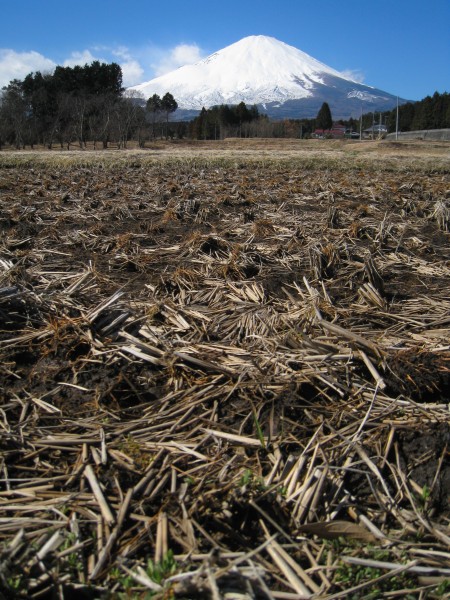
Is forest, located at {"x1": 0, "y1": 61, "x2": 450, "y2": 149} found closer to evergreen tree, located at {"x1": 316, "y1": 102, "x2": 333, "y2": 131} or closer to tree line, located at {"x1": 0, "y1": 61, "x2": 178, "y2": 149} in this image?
tree line, located at {"x1": 0, "y1": 61, "x2": 178, "y2": 149}

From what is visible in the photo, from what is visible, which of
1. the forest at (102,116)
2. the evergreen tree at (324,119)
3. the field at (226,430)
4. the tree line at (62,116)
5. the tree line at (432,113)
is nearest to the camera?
the field at (226,430)

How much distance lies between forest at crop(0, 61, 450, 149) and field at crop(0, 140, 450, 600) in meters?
58.9

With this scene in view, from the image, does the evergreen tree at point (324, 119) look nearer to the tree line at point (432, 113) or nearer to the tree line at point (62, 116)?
the tree line at point (432, 113)

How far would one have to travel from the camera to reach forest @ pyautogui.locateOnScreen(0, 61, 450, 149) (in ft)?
193

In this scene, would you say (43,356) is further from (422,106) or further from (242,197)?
(422,106)

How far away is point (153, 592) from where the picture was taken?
1.11 meters

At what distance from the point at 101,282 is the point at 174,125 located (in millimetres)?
91752

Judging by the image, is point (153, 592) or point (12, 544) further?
point (12, 544)

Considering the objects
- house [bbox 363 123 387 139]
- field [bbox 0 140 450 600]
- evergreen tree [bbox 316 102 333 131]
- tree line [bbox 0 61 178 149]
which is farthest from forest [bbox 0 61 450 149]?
field [bbox 0 140 450 600]

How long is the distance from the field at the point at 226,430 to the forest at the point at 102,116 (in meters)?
58.9

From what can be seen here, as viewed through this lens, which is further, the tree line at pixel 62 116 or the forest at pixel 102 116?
the forest at pixel 102 116

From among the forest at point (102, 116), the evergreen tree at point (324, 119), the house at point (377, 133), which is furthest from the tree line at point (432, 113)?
the evergreen tree at point (324, 119)

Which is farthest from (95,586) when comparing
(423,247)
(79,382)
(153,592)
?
(423,247)

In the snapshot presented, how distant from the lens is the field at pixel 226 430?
123 cm
